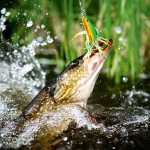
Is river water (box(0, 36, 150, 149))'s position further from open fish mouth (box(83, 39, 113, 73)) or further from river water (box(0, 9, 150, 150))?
open fish mouth (box(83, 39, 113, 73))

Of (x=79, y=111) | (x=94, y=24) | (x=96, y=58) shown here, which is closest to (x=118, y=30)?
(x=94, y=24)

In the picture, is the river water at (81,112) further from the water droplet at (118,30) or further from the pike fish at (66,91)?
the water droplet at (118,30)

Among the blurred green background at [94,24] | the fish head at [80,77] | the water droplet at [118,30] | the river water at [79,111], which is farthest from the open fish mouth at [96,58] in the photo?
the water droplet at [118,30]

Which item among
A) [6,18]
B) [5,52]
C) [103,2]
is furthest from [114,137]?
[6,18]

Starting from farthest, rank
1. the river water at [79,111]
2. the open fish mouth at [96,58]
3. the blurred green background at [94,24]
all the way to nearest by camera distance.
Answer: the blurred green background at [94,24] < the open fish mouth at [96,58] < the river water at [79,111]

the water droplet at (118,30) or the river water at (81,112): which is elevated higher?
the water droplet at (118,30)

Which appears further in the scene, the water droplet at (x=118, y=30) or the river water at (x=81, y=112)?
the water droplet at (x=118, y=30)

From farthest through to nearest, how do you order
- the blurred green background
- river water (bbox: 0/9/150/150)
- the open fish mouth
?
the blurred green background < the open fish mouth < river water (bbox: 0/9/150/150)

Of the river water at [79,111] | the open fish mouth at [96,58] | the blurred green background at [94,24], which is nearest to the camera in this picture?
the river water at [79,111]

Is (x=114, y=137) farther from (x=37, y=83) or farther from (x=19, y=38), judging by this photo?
(x=19, y=38)

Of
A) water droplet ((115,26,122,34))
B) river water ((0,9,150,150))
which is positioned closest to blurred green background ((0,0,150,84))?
water droplet ((115,26,122,34))
